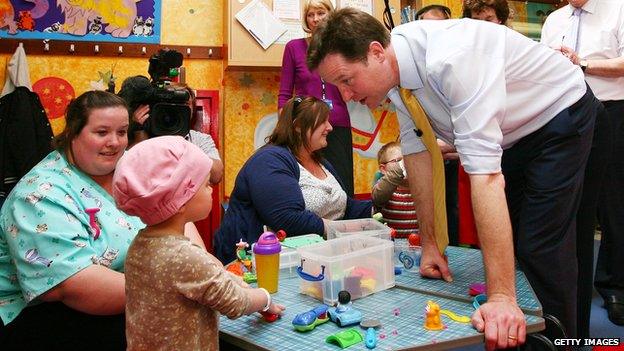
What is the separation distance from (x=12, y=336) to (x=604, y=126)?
68.4 inches

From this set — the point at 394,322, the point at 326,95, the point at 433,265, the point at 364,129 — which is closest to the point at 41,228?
the point at 394,322

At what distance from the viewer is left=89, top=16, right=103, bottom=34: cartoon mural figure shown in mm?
3361

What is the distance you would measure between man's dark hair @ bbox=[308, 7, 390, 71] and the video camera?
0.90 m

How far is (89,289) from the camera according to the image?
142cm

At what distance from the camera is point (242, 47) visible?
3430 mm

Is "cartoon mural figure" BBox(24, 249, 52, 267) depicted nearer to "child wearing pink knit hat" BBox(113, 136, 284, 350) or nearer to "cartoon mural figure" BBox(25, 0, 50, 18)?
"child wearing pink knit hat" BBox(113, 136, 284, 350)

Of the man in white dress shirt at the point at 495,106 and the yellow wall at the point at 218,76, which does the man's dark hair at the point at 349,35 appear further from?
the yellow wall at the point at 218,76

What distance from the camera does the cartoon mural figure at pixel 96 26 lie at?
3361 mm

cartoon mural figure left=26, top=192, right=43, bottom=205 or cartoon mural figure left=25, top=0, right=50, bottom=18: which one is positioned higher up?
cartoon mural figure left=25, top=0, right=50, bottom=18

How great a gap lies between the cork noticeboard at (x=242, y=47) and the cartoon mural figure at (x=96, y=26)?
2.48 feet

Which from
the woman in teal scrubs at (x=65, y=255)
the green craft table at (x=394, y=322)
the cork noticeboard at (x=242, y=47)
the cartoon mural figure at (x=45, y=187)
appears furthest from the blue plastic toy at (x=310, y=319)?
the cork noticeboard at (x=242, y=47)

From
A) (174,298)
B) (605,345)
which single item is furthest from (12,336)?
(605,345)

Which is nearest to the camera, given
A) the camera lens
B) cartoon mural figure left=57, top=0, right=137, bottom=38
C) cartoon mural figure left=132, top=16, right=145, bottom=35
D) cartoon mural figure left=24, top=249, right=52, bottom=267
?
cartoon mural figure left=24, top=249, right=52, bottom=267

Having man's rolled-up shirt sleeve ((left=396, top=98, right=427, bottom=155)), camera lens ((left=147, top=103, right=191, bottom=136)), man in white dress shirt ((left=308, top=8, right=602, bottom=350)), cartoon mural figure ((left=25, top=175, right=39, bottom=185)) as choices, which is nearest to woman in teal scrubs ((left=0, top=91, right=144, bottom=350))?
cartoon mural figure ((left=25, top=175, right=39, bottom=185))
